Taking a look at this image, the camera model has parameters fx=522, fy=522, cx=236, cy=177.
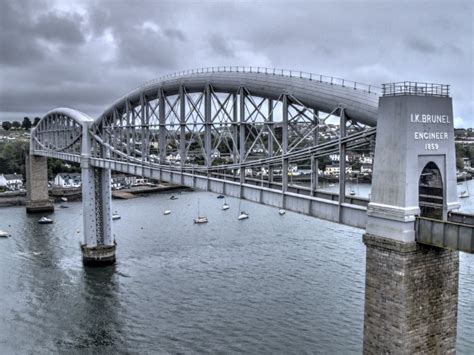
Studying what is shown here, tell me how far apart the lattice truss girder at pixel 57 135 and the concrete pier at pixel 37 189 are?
275cm

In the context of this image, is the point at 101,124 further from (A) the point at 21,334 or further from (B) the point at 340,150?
(B) the point at 340,150

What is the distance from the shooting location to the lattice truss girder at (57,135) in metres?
62.7

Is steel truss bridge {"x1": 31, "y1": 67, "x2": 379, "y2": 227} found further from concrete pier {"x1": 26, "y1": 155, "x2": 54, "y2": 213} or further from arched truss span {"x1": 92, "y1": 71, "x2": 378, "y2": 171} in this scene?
concrete pier {"x1": 26, "y1": 155, "x2": 54, "y2": 213}

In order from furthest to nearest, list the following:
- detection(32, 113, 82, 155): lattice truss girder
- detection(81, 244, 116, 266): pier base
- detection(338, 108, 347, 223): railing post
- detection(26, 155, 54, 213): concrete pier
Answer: detection(26, 155, 54, 213): concrete pier
detection(32, 113, 82, 155): lattice truss girder
detection(81, 244, 116, 266): pier base
detection(338, 108, 347, 223): railing post

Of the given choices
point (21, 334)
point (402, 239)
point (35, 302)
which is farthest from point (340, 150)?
point (35, 302)

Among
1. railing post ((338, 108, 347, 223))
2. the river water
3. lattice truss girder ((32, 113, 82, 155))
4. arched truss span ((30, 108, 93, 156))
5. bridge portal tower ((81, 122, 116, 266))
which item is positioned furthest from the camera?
lattice truss girder ((32, 113, 82, 155))

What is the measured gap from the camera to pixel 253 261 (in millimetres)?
43406

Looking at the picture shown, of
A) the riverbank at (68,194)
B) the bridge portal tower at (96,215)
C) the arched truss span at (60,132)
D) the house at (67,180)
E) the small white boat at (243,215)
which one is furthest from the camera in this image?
the house at (67,180)

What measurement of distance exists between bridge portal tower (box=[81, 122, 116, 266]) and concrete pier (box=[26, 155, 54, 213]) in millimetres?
32827

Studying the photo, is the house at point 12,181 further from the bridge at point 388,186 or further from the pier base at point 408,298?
the pier base at point 408,298

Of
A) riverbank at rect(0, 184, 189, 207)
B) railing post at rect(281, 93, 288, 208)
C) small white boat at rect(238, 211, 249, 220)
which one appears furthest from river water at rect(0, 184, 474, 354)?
riverbank at rect(0, 184, 189, 207)

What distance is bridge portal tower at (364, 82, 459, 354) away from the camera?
1739 cm

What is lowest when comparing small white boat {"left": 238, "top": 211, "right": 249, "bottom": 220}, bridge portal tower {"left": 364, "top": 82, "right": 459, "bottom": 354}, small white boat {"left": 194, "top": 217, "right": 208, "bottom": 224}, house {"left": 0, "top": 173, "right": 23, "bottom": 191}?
small white boat {"left": 194, "top": 217, "right": 208, "bottom": 224}

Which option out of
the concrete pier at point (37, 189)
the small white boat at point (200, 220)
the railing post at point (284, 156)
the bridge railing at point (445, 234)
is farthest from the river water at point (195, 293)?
the concrete pier at point (37, 189)
